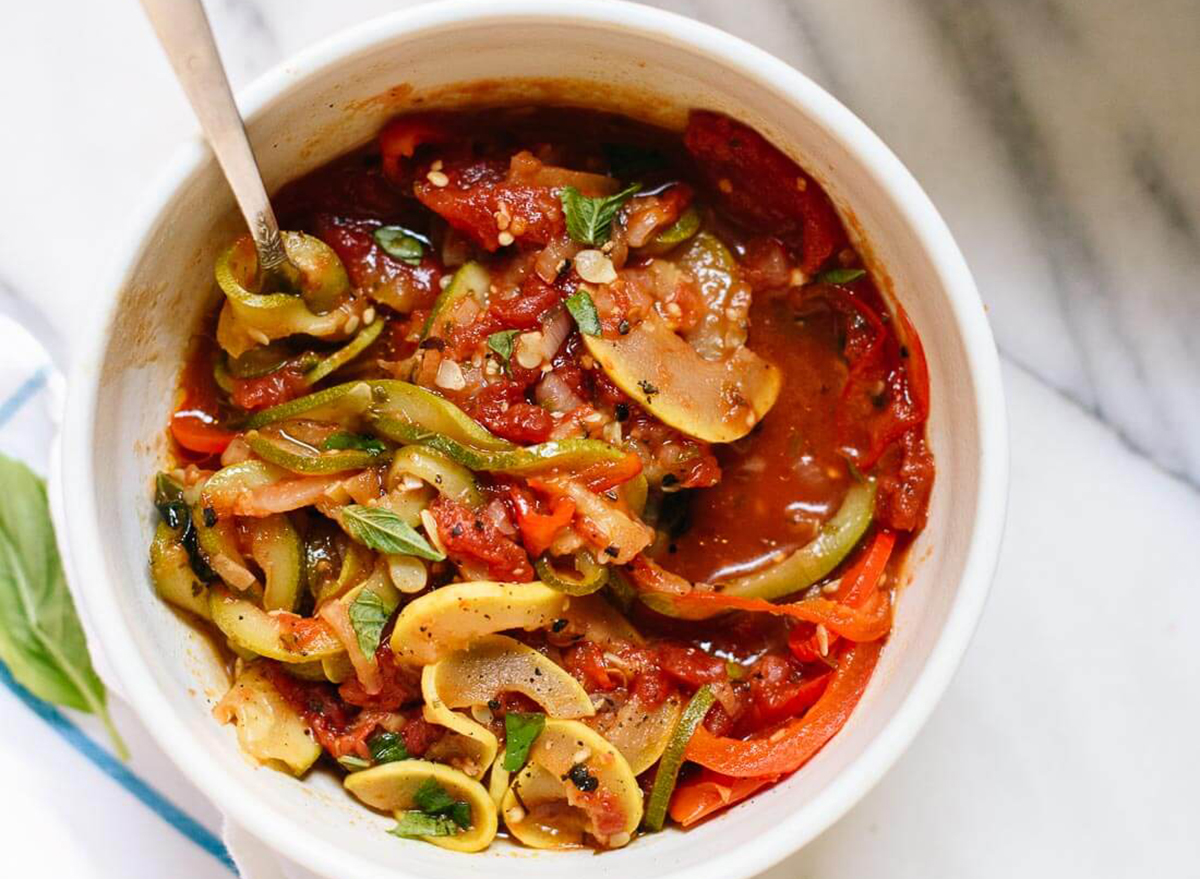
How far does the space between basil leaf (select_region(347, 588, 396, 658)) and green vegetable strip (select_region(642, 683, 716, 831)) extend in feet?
1.91

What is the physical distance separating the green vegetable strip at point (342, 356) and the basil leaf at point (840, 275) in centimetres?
88

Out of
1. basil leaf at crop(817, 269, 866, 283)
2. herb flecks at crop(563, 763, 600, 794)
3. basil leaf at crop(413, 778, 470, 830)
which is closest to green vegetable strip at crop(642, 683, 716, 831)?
herb flecks at crop(563, 763, 600, 794)

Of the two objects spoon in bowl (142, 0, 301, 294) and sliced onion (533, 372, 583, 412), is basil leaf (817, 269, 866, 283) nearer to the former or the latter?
sliced onion (533, 372, 583, 412)

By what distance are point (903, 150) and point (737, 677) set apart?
1189 mm

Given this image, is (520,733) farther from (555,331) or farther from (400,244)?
(400,244)

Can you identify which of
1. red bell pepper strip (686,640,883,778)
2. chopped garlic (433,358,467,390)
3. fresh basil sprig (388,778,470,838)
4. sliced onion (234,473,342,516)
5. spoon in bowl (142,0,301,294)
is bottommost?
red bell pepper strip (686,640,883,778)

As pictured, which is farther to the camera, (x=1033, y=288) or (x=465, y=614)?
(x=1033, y=288)

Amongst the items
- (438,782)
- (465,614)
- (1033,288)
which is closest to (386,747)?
(438,782)

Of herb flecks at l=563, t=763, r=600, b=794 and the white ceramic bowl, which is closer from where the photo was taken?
the white ceramic bowl

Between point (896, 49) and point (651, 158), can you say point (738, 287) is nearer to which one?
point (651, 158)

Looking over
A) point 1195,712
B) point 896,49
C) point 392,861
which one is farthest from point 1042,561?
point 392,861

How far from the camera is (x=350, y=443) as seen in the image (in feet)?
7.62

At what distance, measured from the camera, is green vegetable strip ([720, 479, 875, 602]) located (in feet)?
8.05

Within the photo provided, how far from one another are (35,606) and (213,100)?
1447 mm
